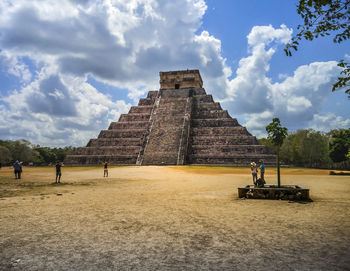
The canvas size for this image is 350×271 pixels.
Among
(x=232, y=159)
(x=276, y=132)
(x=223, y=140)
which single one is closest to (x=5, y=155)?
(x=223, y=140)

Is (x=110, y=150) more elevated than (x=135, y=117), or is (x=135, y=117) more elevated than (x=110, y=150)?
(x=135, y=117)

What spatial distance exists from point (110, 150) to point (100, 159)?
219 centimetres

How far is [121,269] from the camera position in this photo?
11.4ft

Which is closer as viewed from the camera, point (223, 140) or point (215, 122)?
point (223, 140)

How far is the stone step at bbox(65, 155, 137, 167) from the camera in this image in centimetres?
3431

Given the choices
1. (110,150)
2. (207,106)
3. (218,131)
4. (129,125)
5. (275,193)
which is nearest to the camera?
(275,193)

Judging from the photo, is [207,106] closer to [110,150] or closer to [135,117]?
[135,117]

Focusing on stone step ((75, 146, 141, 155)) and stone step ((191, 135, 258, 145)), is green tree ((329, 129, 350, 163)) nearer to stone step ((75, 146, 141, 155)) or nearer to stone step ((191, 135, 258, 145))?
stone step ((191, 135, 258, 145))

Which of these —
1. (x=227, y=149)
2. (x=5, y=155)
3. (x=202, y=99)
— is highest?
(x=202, y=99)

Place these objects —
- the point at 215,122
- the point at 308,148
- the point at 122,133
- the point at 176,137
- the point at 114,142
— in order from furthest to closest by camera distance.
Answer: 1. the point at 308,148
2. the point at 122,133
3. the point at 215,122
4. the point at 114,142
5. the point at 176,137

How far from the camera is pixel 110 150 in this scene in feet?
119

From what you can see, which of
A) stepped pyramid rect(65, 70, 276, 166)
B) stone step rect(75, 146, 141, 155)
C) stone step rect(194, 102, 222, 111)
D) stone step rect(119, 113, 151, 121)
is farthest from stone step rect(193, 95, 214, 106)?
stone step rect(75, 146, 141, 155)

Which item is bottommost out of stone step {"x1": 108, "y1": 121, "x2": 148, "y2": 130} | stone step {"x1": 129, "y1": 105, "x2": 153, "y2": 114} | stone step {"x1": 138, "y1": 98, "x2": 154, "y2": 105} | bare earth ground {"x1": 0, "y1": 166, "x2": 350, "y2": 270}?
bare earth ground {"x1": 0, "y1": 166, "x2": 350, "y2": 270}

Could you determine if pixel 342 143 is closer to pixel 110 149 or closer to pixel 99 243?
pixel 110 149
